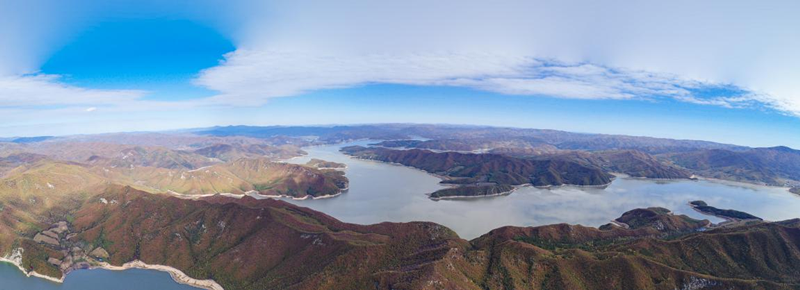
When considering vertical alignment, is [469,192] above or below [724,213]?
above

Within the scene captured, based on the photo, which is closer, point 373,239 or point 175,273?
point 373,239

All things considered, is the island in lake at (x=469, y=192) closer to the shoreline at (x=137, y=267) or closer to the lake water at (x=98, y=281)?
the shoreline at (x=137, y=267)

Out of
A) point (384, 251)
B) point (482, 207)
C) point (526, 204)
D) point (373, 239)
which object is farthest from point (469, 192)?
point (384, 251)

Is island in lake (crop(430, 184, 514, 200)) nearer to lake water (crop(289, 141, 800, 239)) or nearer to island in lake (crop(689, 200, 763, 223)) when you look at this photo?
lake water (crop(289, 141, 800, 239))

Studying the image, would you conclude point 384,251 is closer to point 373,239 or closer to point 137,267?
point 373,239

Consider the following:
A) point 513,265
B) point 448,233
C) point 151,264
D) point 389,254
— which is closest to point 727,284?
point 513,265

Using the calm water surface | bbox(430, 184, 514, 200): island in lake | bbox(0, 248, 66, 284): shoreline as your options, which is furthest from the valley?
bbox(430, 184, 514, 200): island in lake

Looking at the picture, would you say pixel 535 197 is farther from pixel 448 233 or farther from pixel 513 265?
pixel 513 265

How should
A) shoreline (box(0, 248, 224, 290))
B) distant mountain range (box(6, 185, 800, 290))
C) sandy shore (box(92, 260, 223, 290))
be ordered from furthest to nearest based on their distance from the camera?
shoreline (box(0, 248, 224, 290))
sandy shore (box(92, 260, 223, 290))
distant mountain range (box(6, 185, 800, 290))

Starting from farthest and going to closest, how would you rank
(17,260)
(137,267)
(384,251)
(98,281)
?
1. (17,260)
2. (137,267)
3. (98,281)
4. (384,251)
